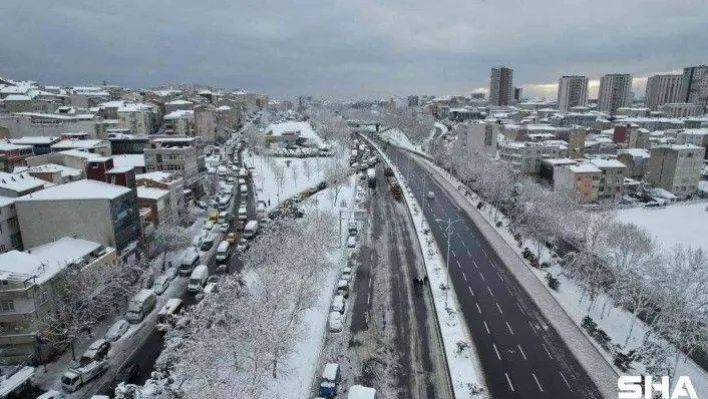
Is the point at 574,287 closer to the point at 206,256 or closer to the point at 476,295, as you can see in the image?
the point at 476,295

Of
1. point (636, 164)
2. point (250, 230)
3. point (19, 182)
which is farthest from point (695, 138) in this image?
point (19, 182)

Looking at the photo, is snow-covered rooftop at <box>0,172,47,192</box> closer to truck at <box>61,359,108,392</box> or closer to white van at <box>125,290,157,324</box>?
white van at <box>125,290,157,324</box>

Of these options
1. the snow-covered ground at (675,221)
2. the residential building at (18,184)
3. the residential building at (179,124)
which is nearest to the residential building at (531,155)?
the snow-covered ground at (675,221)

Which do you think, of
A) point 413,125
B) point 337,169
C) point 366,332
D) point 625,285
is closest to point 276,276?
point 366,332

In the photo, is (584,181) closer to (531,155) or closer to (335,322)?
(531,155)

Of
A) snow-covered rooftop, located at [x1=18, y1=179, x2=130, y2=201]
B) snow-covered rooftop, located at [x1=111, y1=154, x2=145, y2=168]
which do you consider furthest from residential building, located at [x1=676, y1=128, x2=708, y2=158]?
snow-covered rooftop, located at [x1=18, y1=179, x2=130, y2=201]

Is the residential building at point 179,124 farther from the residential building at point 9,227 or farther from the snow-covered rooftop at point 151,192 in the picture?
the residential building at point 9,227
